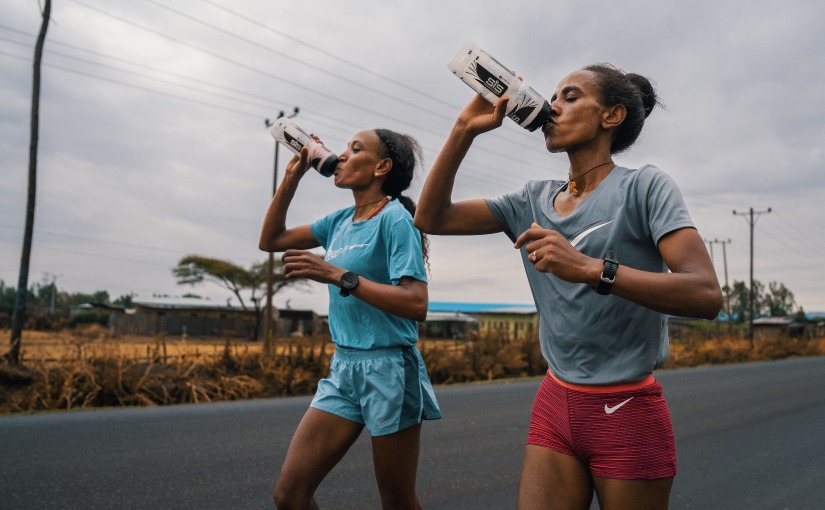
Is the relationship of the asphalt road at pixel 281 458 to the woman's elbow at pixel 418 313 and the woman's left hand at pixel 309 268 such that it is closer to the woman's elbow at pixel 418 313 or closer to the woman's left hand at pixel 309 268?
the woman's elbow at pixel 418 313

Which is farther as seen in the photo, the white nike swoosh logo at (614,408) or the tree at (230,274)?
the tree at (230,274)

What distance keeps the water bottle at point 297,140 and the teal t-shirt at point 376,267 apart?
358 millimetres

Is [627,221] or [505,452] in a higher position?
[627,221]

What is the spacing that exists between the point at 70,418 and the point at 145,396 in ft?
7.30

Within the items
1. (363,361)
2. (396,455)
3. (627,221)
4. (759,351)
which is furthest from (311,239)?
(759,351)

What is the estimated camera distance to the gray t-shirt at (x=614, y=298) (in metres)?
2.05

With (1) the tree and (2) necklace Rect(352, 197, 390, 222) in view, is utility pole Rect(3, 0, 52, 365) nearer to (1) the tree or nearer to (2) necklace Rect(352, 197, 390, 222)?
(2) necklace Rect(352, 197, 390, 222)

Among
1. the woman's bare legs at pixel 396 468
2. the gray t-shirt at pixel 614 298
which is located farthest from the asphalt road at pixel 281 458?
the gray t-shirt at pixel 614 298

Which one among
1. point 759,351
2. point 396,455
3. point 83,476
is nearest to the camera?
point 396,455

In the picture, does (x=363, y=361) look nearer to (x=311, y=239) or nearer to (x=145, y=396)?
(x=311, y=239)

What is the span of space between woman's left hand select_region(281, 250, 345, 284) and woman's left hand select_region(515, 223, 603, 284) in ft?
3.38

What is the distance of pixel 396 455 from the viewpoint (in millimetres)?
2775

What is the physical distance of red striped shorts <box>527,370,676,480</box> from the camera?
80.0 inches

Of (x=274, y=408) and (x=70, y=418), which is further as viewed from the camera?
(x=274, y=408)
